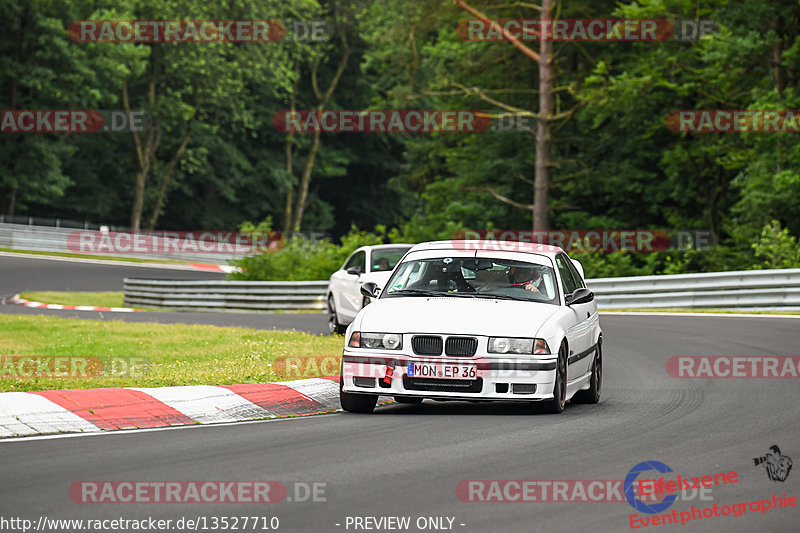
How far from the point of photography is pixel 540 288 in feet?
36.9

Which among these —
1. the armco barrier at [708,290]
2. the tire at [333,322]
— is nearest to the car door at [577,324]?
the tire at [333,322]

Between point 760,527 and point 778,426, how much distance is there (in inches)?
145

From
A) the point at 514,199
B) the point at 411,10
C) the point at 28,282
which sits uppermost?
the point at 411,10

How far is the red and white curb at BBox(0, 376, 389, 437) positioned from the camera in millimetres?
9125

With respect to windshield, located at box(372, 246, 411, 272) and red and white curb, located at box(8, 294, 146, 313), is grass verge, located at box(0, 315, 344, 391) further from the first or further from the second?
red and white curb, located at box(8, 294, 146, 313)

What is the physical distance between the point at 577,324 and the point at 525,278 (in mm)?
674

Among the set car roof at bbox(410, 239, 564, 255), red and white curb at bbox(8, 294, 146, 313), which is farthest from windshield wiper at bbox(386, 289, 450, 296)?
red and white curb at bbox(8, 294, 146, 313)

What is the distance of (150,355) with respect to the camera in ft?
49.1

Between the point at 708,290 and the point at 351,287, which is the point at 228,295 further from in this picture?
the point at 708,290

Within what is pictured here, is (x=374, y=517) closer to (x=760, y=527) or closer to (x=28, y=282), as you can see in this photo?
(x=760, y=527)

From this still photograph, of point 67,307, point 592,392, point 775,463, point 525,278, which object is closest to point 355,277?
point 525,278

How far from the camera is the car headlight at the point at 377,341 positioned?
10.0 m

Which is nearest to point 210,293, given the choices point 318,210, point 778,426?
point 778,426

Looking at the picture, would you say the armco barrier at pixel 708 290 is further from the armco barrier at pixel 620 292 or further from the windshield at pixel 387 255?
the windshield at pixel 387 255
